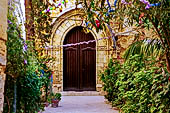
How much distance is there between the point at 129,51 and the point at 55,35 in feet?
17.5

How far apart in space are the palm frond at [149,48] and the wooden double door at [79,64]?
5.27 metres

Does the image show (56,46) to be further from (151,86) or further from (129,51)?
(151,86)

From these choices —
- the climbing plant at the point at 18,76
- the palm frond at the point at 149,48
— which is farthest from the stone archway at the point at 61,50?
the climbing plant at the point at 18,76

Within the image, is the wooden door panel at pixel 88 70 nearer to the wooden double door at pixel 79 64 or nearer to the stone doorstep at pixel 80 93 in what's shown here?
the wooden double door at pixel 79 64

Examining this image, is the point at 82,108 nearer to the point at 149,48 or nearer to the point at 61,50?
the point at 149,48

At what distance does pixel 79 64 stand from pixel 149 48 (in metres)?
6.20

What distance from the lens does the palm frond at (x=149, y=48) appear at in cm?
383

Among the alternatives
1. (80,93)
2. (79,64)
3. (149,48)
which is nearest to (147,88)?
(149,48)

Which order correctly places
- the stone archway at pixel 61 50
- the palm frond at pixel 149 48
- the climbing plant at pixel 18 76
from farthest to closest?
the stone archway at pixel 61 50
the palm frond at pixel 149 48
the climbing plant at pixel 18 76

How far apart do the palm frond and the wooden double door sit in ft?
17.3

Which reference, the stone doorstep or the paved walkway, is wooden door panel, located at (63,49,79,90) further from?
the paved walkway

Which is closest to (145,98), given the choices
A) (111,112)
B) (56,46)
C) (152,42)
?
(152,42)

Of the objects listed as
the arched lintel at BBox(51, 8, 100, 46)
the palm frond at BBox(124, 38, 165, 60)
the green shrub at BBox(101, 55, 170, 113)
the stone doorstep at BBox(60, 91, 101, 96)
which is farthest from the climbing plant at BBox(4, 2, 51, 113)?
the arched lintel at BBox(51, 8, 100, 46)

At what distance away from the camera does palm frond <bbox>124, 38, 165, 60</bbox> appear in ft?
12.6
